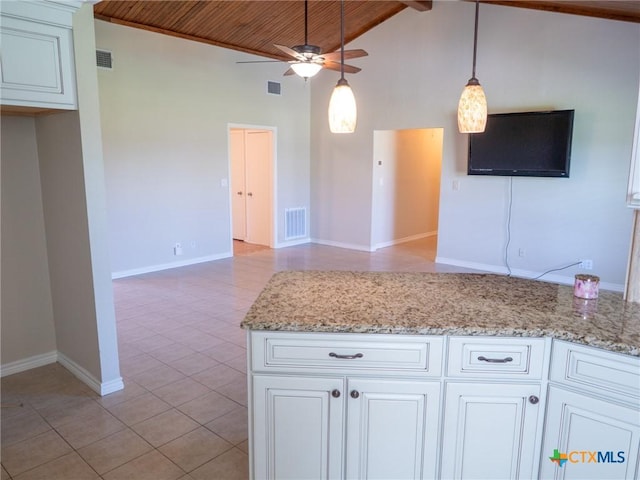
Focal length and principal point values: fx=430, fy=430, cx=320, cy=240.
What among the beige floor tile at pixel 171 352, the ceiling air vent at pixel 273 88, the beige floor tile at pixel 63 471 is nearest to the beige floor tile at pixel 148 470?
the beige floor tile at pixel 63 471

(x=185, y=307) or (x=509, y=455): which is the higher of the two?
(x=509, y=455)

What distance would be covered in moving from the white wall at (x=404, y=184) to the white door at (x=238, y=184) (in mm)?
2540

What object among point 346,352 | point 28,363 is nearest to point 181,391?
point 28,363

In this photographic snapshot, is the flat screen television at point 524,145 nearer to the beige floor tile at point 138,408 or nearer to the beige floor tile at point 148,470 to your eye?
the beige floor tile at point 138,408

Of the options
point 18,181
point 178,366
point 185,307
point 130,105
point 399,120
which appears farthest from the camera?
point 399,120

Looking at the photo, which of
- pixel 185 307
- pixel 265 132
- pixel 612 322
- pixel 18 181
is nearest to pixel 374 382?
pixel 612 322

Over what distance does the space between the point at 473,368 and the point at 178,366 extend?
2.38 meters

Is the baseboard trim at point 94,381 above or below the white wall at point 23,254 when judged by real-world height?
below

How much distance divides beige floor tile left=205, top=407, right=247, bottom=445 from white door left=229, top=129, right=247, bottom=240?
581 centimetres

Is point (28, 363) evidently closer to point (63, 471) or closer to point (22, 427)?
point (22, 427)

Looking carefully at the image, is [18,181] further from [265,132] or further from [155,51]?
[265,132]

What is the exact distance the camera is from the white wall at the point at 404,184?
743 cm

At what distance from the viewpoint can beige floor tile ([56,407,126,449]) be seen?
241 centimetres

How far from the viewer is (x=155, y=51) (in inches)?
221
